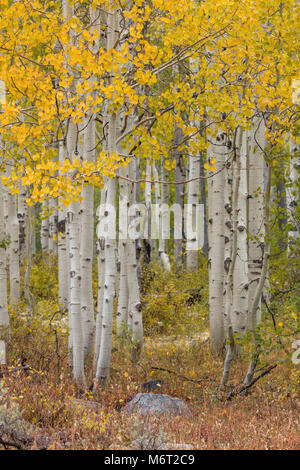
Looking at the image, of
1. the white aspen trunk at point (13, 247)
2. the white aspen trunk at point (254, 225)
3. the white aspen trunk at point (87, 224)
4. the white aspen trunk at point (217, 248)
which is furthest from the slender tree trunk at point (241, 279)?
the white aspen trunk at point (13, 247)

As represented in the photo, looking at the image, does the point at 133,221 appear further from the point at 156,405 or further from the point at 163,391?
the point at 156,405

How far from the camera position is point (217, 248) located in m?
9.52

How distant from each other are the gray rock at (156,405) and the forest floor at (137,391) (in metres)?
0.20

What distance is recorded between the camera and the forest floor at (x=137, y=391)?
5141 mm

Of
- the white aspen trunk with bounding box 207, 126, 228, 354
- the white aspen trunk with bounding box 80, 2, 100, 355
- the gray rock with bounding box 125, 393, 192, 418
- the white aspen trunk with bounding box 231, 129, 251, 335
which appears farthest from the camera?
the white aspen trunk with bounding box 207, 126, 228, 354

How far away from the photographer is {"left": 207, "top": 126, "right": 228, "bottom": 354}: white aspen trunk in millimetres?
9492

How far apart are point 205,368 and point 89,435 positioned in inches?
145

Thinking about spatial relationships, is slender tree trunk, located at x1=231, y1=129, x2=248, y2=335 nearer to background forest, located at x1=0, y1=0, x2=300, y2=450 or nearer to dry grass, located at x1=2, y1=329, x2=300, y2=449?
background forest, located at x1=0, y1=0, x2=300, y2=450

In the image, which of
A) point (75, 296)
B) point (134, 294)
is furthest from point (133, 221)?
point (75, 296)

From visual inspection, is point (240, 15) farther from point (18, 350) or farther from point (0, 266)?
point (18, 350)

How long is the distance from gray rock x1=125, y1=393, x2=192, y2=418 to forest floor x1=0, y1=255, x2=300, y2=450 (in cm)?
20

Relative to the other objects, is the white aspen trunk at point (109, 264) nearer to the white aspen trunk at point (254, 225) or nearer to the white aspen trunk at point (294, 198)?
the white aspen trunk at point (294, 198)


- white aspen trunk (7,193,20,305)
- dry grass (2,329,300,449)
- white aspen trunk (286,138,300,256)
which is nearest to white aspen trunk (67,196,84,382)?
dry grass (2,329,300,449)

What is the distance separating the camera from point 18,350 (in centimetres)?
851
